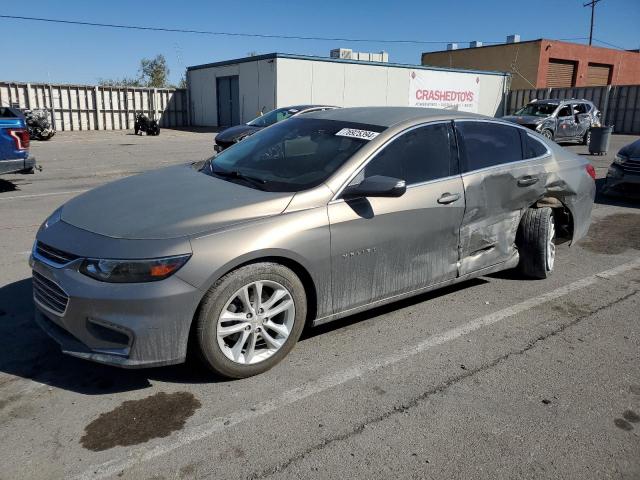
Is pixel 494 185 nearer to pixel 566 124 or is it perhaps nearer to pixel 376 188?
pixel 376 188

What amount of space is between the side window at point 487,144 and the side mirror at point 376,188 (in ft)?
3.29

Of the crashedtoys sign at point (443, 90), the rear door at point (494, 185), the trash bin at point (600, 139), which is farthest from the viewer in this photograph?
the crashedtoys sign at point (443, 90)

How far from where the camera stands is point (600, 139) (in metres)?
18.0

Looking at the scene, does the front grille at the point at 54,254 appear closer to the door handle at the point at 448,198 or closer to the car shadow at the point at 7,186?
the door handle at the point at 448,198

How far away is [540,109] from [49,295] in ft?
71.4

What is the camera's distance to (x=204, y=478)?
2.46m

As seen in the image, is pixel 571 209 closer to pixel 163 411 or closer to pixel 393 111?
pixel 393 111

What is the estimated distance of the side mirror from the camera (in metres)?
3.53

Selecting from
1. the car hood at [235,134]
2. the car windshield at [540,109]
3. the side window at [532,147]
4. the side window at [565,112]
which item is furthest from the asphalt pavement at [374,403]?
the side window at [565,112]

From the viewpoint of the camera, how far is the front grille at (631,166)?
9.21 meters

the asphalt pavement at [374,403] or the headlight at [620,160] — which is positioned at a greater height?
the headlight at [620,160]

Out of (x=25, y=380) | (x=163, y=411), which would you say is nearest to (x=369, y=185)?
(x=163, y=411)

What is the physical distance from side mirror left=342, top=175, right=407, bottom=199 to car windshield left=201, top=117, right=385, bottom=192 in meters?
0.20

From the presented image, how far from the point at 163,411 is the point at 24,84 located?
1148 inches
